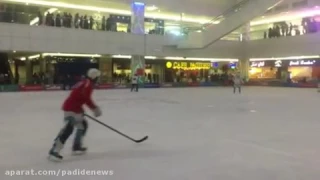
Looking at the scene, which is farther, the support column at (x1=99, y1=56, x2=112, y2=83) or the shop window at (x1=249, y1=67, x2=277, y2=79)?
the shop window at (x1=249, y1=67, x2=277, y2=79)

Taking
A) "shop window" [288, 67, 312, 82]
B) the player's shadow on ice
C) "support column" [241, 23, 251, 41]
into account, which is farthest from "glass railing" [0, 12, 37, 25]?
"shop window" [288, 67, 312, 82]

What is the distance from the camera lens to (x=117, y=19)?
3850 centimetres

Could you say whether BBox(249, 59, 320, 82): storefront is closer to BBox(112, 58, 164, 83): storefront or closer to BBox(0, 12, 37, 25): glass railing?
BBox(112, 58, 164, 83): storefront

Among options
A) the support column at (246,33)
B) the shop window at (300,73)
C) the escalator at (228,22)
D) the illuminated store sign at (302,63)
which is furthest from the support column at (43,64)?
the illuminated store sign at (302,63)

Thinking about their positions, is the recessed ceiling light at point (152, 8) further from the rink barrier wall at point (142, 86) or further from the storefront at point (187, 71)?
the rink barrier wall at point (142, 86)

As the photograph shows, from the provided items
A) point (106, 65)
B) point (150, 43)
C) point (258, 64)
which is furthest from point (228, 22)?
point (106, 65)

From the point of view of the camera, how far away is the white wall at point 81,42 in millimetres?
31984

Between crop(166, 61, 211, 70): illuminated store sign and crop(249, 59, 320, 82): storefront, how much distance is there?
5961 mm

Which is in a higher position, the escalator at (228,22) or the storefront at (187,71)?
the escalator at (228,22)

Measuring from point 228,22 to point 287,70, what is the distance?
37.4 feet

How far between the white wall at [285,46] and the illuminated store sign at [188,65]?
556 cm

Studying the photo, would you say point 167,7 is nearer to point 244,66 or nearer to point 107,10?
point 107,10

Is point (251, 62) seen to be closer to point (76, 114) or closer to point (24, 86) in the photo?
point (24, 86)

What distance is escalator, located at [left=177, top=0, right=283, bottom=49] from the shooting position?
35406mm
